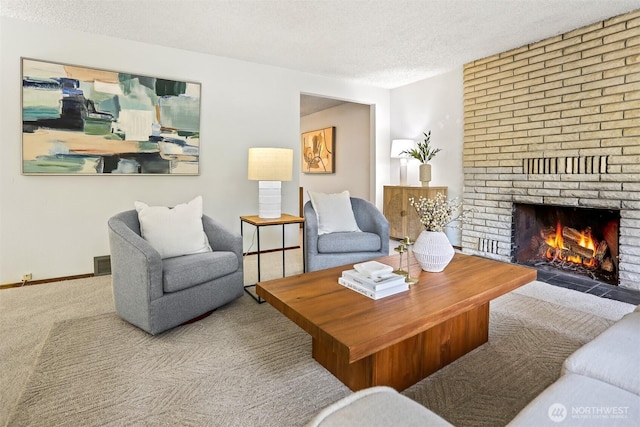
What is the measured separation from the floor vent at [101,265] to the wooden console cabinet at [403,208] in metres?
3.61

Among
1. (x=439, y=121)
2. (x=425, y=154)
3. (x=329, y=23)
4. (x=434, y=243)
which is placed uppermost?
(x=329, y=23)

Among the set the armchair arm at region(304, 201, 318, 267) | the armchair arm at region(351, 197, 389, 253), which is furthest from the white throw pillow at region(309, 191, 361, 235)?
the armchair arm at region(304, 201, 318, 267)

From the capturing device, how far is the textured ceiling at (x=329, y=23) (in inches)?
108

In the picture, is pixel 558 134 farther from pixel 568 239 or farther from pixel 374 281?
pixel 374 281

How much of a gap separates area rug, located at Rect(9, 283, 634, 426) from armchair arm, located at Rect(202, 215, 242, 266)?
0.51 meters

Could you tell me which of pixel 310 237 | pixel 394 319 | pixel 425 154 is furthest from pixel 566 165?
pixel 394 319

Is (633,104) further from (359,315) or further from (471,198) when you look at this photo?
(359,315)

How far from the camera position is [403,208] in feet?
15.6

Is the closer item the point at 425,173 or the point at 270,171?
the point at 270,171

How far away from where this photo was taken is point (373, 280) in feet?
5.48

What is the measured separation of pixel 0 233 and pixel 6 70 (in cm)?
143

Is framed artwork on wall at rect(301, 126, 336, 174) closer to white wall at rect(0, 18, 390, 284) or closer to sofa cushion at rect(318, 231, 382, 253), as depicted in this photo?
white wall at rect(0, 18, 390, 284)

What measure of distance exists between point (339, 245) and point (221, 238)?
1.02 metres

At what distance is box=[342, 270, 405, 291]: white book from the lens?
1630 mm
